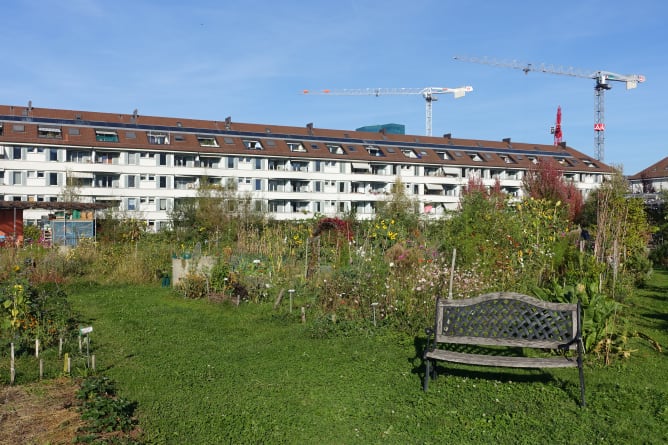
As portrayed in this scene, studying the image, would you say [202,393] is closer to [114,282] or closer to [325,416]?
[325,416]

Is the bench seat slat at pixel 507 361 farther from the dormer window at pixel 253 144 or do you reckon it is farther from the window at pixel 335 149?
the window at pixel 335 149

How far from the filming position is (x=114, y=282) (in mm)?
15469

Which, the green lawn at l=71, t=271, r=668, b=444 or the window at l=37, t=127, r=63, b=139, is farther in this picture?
the window at l=37, t=127, r=63, b=139

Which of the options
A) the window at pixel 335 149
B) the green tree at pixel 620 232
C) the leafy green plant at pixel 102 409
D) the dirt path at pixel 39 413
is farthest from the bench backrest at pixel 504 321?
the window at pixel 335 149

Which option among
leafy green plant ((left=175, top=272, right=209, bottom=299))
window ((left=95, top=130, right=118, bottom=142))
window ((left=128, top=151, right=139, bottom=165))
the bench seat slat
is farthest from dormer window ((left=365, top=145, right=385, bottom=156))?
the bench seat slat

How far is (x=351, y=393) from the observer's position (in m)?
6.46

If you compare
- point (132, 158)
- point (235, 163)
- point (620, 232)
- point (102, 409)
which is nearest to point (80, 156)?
point (132, 158)

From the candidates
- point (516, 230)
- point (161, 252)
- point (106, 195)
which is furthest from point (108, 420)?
point (106, 195)

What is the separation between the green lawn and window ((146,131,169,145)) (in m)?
40.9

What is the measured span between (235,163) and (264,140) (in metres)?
4.34

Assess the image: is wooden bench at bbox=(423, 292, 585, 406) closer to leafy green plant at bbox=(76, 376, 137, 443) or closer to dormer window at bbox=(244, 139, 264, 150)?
leafy green plant at bbox=(76, 376, 137, 443)

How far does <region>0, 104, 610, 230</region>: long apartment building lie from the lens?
144 ft

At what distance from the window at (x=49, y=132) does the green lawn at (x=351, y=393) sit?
40.4m

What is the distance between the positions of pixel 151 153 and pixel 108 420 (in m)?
44.3
